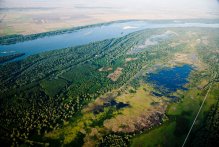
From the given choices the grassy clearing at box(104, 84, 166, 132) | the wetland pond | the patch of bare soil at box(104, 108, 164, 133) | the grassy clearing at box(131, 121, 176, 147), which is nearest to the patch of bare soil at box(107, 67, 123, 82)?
the wetland pond

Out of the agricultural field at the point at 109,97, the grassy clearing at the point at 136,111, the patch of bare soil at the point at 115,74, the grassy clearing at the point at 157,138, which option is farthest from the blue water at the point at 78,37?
the grassy clearing at the point at 157,138

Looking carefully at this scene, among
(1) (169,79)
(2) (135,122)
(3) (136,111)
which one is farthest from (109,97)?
(1) (169,79)

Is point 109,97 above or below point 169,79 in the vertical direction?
below

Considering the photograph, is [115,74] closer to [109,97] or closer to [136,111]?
[109,97]

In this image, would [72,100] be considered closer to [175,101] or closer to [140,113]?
[140,113]

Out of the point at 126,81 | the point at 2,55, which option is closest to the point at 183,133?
the point at 126,81

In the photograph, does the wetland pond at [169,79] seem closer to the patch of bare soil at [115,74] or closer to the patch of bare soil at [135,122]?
the patch of bare soil at [115,74]

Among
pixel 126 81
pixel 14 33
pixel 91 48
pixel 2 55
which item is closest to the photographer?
pixel 126 81
